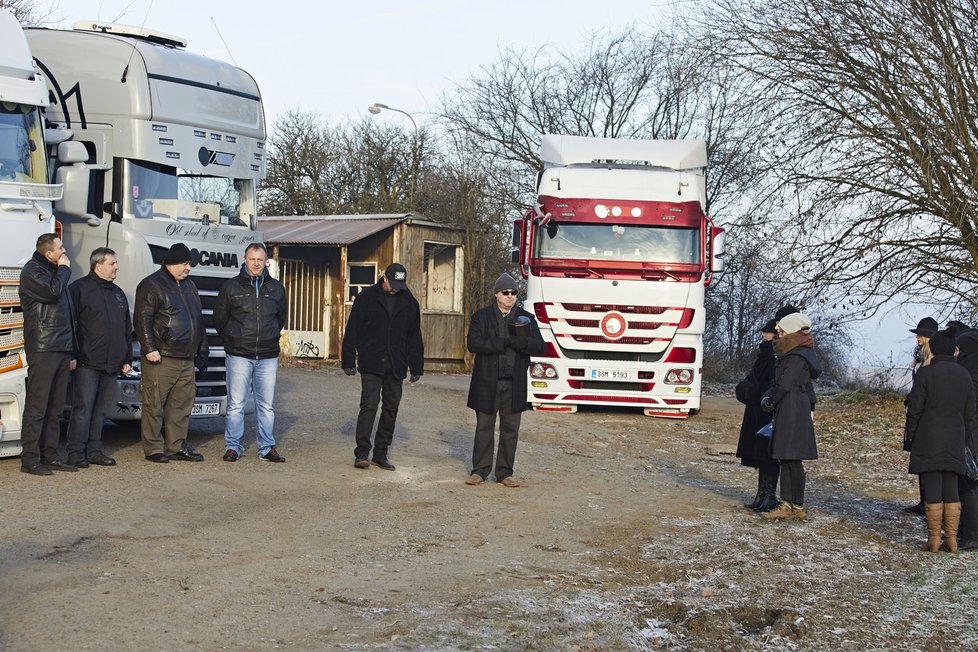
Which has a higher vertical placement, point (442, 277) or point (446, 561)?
point (442, 277)

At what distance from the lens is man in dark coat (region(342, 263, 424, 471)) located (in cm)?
1082

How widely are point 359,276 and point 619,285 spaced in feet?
41.6

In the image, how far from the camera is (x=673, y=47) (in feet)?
62.8

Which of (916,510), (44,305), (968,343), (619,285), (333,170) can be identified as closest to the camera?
(44,305)

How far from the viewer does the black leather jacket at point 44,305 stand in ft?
31.5

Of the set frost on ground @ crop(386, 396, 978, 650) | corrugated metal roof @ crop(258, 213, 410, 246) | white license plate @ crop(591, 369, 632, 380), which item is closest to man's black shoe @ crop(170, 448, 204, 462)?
frost on ground @ crop(386, 396, 978, 650)

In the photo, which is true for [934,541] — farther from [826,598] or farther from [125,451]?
[125,451]

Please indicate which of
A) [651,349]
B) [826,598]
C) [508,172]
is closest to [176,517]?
[826,598]

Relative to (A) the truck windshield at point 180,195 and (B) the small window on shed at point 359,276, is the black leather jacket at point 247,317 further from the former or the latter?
(B) the small window on shed at point 359,276

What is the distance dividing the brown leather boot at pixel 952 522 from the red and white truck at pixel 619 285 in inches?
327

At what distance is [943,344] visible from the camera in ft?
28.5

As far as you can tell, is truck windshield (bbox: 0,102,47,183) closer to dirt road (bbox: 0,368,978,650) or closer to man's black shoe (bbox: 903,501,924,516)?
dirt road (bbox: 0,368,978,650)

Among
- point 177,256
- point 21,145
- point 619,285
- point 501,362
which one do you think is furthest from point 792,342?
point 619,285

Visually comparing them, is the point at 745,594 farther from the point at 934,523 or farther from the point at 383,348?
the point at 383,348
